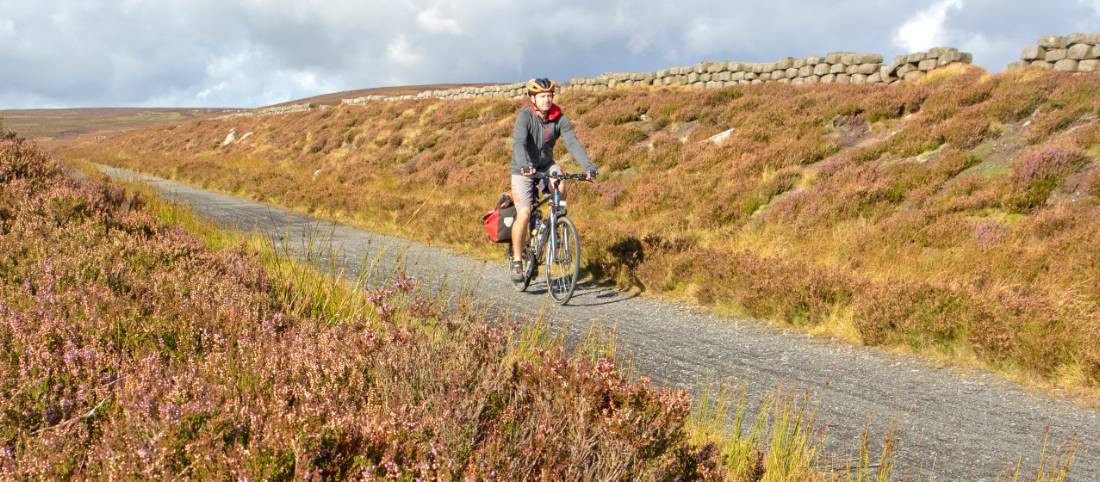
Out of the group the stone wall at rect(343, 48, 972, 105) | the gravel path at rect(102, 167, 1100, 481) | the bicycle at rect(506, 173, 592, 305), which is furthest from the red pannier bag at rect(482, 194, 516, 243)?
the stone wall at rect(343, 48, 972, 105)

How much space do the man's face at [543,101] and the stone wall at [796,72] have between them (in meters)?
14.5

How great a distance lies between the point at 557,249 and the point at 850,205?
5180 millimetres

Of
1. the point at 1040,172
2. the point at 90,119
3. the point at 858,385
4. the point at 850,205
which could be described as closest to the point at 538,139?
the point at 858,385

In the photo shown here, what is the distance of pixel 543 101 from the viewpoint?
25.3 ft

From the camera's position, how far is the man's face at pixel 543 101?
7.67 meters

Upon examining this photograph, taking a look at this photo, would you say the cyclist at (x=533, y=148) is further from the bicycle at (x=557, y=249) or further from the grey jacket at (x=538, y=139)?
the bicycle at (x=557, y=249)

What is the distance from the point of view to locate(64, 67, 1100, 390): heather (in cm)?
596

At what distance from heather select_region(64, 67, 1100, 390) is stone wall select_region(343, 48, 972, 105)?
1.49 meters

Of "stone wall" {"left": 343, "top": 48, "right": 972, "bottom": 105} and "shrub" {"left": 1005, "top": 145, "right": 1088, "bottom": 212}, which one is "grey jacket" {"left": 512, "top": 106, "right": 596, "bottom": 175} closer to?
"shrub" {"left": 1005, "top": 145, "right": 1088, "bottom": 212}

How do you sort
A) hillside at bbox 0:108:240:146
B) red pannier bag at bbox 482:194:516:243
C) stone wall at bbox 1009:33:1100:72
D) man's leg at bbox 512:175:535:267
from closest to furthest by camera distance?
man's leg at bbox 512:175:535:267, red pannier bag at bbox 482:194:516:243, stone wall at bbox 1009:33:1100:72, hillside at bbox 0:108:240:146

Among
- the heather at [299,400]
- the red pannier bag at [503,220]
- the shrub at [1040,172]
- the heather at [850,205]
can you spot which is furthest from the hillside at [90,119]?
the heather at [299,400]

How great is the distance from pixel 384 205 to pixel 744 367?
11.8m

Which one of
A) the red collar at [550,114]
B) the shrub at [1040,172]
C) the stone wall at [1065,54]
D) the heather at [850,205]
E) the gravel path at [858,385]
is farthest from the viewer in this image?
the stone wall at [1065,54]

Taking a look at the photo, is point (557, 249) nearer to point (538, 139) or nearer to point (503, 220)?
point (503, 220)
